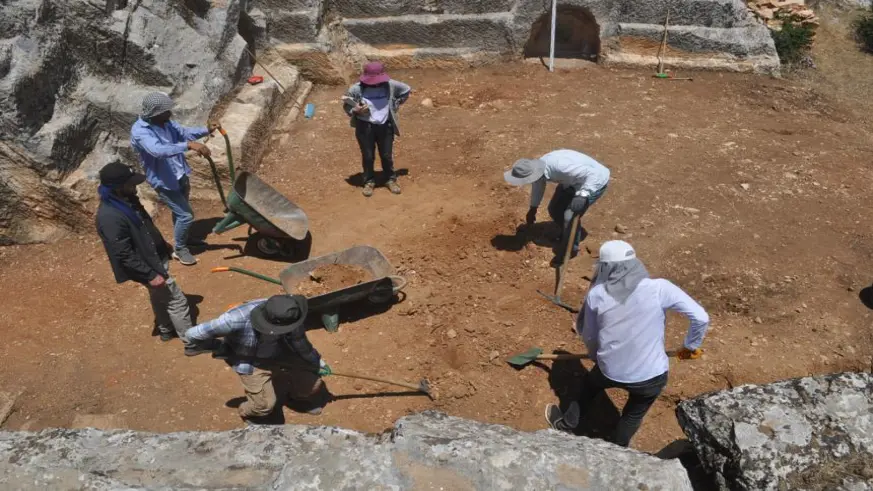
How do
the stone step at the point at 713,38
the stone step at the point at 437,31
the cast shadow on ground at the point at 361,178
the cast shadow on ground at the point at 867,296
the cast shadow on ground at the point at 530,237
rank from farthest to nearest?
the stone step at the point at 437,31 → the stone step at the point at 713,38 → the cast shadow on ground at the point at 361,178 → the cast shadow on ground at the point at 530,237 → the cast shadow on ground at the point at 867,296

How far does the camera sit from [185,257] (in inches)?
249

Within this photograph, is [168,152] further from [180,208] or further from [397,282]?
[397,282]

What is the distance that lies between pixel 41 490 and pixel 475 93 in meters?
8.46

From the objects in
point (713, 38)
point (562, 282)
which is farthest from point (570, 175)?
point (713, 38)

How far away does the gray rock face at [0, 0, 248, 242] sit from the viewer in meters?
6.26

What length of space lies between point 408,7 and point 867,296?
824cm

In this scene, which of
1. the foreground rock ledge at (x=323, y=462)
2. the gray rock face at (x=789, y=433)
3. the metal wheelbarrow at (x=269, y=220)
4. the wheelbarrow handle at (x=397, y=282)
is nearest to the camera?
the foreground rock ledge at (x=323, y=462)

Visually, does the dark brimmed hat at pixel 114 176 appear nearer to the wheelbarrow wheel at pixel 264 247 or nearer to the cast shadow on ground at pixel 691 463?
the wheelbarrow wheel at pixel 264 247

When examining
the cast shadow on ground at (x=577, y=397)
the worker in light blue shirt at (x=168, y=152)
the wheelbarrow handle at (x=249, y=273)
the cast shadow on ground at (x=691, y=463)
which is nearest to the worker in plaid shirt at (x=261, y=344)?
the wheelbarrow handle at (x=249, y=273)

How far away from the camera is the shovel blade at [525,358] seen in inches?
200

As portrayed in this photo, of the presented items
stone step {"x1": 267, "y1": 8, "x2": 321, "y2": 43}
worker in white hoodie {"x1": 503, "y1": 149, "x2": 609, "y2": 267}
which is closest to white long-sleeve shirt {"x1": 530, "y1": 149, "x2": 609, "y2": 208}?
worker in white hoodie {"x1": 503, "y1": 149, "x2": 609, "y2": 267}

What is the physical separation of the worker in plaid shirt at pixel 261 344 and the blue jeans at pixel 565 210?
2882 millimetres

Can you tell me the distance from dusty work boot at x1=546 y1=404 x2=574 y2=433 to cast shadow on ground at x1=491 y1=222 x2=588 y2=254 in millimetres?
2119

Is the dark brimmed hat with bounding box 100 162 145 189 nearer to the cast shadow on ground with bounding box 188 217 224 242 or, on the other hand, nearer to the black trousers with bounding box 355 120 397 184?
the cast shadow on ground with bounding box 188 217 224 242
